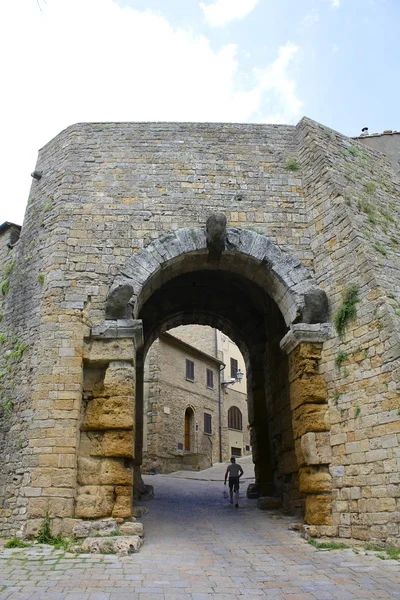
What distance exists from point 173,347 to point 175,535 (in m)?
14.2

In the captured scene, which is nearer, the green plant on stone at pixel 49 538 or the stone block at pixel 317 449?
the green plant on stone at pixel 49 538

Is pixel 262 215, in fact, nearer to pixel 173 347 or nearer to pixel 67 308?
pixel 67 308

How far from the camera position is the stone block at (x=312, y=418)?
6.80 m

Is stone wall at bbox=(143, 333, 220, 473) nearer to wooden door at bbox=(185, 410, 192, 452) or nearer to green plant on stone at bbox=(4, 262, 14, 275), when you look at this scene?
wooden door at bbox=(185, 410, 192, 452)

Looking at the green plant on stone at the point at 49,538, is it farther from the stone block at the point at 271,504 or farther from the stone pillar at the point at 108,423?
the stone block at the point at 271,504

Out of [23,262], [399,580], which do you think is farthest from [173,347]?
[399,580]

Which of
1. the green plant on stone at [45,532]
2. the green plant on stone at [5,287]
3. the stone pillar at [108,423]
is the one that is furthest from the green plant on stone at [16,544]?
the green plant on stone at [5,287]

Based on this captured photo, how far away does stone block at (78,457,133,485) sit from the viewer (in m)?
6.40

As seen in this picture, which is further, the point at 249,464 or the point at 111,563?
the point at 249,464

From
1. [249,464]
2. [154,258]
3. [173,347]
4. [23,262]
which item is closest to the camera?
[154,258]

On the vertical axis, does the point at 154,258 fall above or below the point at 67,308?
above

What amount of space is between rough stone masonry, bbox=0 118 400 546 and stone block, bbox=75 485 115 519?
0.02 meters

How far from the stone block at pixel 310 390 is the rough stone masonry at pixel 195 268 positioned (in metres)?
0.02

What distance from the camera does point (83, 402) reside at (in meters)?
6.79
